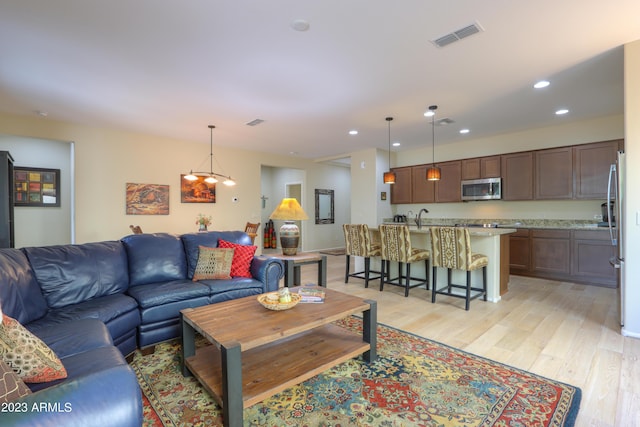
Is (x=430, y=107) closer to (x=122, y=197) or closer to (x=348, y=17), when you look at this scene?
(x=348, y=17)

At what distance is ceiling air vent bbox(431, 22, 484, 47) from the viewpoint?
242cm

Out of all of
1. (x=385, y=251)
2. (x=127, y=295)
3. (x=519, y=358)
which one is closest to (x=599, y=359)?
(x=519, y=358)

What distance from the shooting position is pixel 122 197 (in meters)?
5.53

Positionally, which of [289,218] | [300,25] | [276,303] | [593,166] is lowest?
[276,303]

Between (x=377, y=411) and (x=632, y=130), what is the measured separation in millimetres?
3272

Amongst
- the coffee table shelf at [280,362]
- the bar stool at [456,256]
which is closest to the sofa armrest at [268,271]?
the coffee table shelf at [280,362]

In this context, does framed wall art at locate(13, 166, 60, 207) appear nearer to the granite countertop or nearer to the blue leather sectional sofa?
the blue leather sectional sofa

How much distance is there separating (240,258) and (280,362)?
1.56 m

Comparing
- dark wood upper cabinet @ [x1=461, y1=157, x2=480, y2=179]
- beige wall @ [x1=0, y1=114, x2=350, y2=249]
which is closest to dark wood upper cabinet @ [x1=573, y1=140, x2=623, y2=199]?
dark wood upper cabinet @ [x1=461, y1=157, x2=480, y2=179]

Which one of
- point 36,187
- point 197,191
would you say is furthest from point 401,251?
point 36,187

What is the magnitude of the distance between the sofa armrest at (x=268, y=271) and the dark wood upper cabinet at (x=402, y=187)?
440 cm

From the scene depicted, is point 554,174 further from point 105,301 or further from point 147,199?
point 147,199

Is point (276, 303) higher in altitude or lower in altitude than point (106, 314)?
higher

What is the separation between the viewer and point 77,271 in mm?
2580
